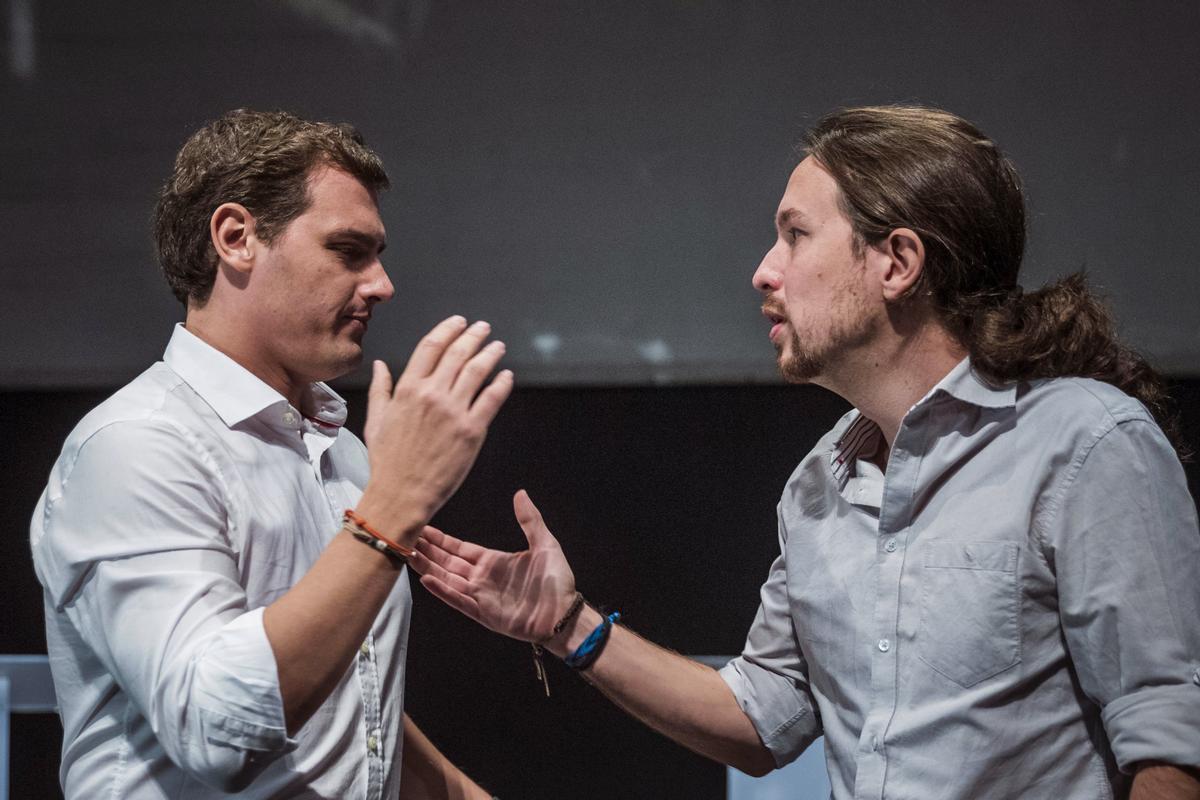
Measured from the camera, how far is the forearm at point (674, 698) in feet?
5.67

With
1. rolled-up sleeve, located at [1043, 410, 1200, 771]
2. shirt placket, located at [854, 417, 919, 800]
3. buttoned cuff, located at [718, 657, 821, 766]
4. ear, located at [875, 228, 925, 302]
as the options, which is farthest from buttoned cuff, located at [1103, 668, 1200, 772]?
ear, located at [875, 228, 925, 302]

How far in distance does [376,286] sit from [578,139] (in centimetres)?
123

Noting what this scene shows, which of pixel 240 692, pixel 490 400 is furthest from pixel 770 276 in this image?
pixel 240 692

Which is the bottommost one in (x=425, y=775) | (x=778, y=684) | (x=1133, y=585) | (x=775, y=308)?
(x=425, y=775)

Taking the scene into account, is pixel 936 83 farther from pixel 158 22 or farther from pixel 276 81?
pixel 158 22

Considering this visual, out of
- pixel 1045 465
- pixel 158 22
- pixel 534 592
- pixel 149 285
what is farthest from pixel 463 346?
pixel 158 22

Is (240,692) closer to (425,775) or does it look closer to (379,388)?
(379,388)

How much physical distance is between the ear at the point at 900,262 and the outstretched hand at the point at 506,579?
0.59 meters

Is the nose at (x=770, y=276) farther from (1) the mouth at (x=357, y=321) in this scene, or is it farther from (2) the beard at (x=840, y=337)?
(1) the mouth at (x=357, y=321)

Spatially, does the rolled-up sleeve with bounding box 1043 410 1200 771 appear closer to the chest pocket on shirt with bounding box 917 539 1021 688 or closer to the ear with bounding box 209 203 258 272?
the chest pocket on shirt with bounding box 917 539 1021 688

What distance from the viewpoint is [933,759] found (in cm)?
144

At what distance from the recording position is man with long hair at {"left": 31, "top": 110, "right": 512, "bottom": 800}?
114cm

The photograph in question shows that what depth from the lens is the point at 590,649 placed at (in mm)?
1733

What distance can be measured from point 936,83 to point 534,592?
1.60m
